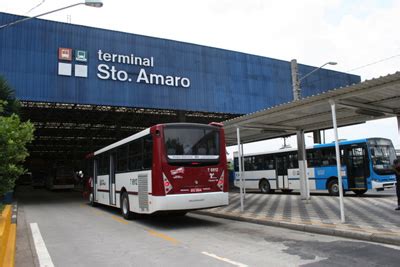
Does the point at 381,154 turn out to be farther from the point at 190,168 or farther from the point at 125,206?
the point at 125,206

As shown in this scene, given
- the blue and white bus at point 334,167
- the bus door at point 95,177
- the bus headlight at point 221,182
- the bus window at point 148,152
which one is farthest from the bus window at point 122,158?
the blue and white bus at point 334,167

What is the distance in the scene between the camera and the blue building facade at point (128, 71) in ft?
69.1

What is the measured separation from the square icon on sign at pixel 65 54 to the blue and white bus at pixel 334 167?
14.7 metres

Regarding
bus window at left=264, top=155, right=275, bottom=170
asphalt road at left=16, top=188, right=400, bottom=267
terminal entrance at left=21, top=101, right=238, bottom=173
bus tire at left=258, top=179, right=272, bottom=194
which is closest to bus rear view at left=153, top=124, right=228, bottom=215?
asphalt road at left=16, top=188, right=400, bottom=267

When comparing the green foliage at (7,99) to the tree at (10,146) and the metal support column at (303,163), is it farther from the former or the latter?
the metal support column at (303,163)

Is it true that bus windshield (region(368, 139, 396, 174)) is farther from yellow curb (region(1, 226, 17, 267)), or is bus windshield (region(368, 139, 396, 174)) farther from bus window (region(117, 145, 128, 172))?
yellow curb (region(1, 226, 17, 267))

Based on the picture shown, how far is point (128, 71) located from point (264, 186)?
12574 millimetres

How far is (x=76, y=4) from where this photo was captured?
1141 cm

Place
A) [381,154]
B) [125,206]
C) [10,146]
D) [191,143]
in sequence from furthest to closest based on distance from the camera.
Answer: [381,154]
[125,206]
[191,143]
[10,146]

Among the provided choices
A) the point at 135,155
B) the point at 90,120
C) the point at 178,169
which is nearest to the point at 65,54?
the point at 90,120

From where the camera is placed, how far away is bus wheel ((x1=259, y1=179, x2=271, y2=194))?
25.7m

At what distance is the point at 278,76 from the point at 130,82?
1342cm

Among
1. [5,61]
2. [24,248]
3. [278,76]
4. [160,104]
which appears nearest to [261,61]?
[278,76]

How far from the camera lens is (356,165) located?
62.2 feet
